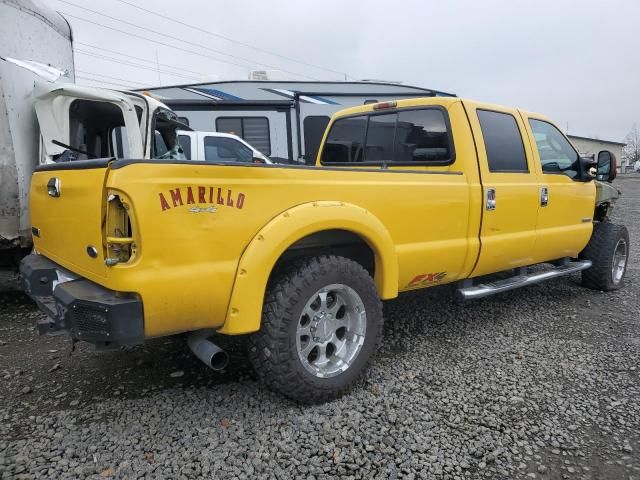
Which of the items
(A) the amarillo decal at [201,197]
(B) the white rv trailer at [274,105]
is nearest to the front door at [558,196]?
(A) the amarillo decal at [201,197]

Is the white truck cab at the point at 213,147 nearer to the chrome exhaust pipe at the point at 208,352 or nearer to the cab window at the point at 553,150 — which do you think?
the cab window at the point at 553,150

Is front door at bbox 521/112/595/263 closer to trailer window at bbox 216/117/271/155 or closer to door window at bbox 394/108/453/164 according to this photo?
door window at bbox 394/108/453/164

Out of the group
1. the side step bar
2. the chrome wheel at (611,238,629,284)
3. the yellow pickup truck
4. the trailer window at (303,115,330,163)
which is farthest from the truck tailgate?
the trailer window at (303,115,330,163)

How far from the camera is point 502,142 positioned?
4031 mm

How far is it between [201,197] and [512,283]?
2959mm

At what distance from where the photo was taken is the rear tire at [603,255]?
17.1ft

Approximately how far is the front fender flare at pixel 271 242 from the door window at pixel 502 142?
5.20 feet

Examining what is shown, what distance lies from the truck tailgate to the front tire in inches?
35.3

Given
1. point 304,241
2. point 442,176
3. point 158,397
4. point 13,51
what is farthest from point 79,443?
point 13,51

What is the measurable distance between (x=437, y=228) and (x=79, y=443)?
2532 millimetres

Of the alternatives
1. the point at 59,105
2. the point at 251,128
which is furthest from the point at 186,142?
the point at 251,128

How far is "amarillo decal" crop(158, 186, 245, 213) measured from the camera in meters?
2.18

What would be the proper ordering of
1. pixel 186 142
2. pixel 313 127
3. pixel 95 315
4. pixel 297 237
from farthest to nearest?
pixel 313 127 → pixel 186 142 → pixel 297 237 → pixel 95 315

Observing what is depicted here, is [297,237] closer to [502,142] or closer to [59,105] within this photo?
[502,142]
